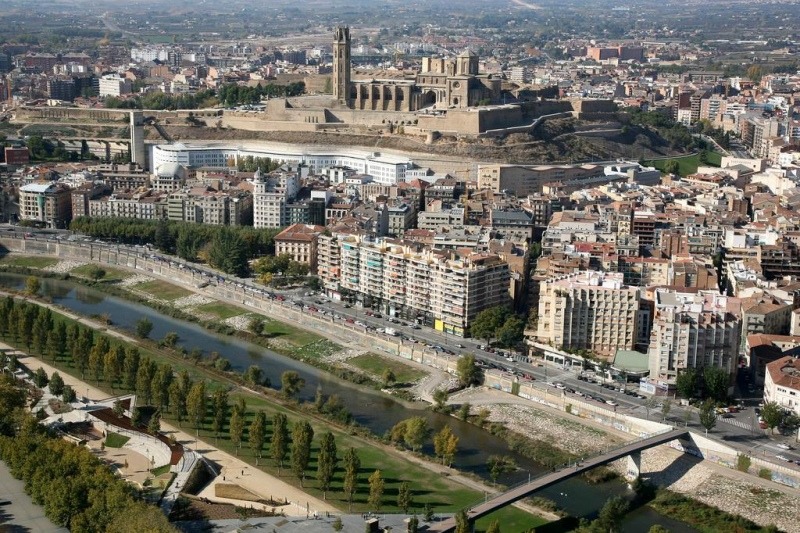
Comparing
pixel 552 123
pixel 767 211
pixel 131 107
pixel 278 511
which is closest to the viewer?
pixel 278 511

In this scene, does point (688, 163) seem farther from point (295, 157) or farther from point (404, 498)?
point (404, 498)

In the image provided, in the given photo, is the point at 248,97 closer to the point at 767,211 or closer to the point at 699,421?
the point at 767,211

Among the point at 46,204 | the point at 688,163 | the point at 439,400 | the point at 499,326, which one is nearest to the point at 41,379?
the point at 439,400

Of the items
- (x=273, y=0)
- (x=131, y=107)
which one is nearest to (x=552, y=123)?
(x=131, y=107)

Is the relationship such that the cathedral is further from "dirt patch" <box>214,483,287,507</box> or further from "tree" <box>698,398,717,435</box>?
"dirt patch" <box>214,483,287,507</box>

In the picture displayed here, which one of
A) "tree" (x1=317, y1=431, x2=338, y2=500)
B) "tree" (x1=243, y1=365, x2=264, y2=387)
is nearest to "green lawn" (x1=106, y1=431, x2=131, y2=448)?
"tree" (x1=317, y1=431, x2=338, y2=500)

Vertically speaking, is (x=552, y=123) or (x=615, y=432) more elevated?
(x=552, y=123)
